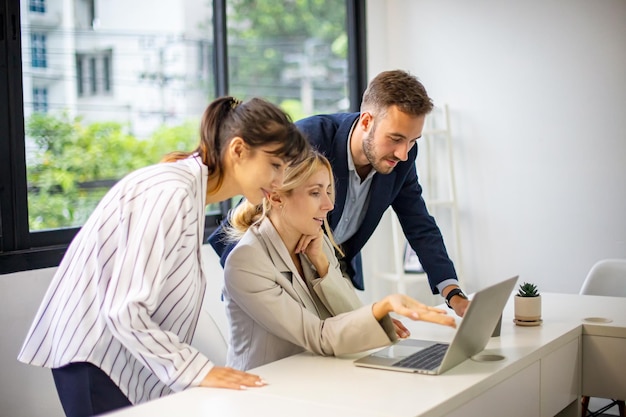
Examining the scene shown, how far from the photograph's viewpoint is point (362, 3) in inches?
186

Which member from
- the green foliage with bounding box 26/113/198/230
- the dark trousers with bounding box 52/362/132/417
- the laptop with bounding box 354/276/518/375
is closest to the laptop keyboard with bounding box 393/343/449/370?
the laptop with bounding box 354/276/518/375

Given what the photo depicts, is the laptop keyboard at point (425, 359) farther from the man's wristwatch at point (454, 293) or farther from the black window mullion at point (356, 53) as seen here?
the black window mullion at point (356, 53)

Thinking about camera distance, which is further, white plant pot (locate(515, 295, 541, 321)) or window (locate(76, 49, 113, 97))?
window (locate(76, 49, 113, 97))

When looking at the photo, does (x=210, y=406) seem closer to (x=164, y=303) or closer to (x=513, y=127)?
(x=164, y=303)

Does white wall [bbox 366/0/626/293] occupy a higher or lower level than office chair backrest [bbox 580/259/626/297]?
higher

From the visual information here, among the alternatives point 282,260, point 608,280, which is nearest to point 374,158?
point 282,260

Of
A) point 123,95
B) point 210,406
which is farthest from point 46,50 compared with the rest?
point 210,406

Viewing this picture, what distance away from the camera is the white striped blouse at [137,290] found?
160 cm

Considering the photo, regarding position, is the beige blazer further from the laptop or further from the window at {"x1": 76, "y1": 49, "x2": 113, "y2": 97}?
the window at {"x1": 76, "y1": 49, "x2": 113, "y2": 97}

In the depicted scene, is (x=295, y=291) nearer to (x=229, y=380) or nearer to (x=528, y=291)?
(x=229, y=380)

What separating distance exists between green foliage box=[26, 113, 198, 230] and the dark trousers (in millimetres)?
1583

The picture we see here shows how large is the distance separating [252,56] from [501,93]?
1492 millimetres

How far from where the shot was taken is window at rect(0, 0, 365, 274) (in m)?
3.06

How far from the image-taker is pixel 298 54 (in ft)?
16.8
